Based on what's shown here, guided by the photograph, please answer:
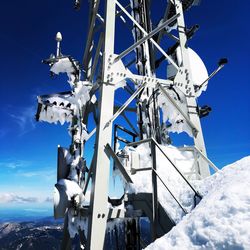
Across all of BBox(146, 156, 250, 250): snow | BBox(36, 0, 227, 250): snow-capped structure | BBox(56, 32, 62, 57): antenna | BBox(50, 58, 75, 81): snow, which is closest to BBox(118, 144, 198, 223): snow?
BBox(36, 0, 227, 250): snow-capped structure

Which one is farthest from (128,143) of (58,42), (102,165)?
(58,42)

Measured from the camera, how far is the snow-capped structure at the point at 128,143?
6238mm

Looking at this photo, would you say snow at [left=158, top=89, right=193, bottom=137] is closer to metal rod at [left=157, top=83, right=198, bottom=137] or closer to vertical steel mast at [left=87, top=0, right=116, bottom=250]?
metal rod at [left=157, top=83, right=198, bottom=137]

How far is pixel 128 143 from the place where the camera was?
26.5ft

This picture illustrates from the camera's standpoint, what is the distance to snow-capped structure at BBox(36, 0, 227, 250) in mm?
6238

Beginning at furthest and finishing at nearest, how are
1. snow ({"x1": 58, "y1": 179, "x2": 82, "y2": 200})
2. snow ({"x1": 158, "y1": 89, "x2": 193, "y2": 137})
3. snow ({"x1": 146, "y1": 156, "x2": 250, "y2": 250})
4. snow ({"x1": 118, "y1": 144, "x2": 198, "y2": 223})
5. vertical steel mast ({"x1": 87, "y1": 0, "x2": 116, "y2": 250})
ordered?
1. snow ({"x1": 158, "y1": 89, "x2": 193, "y2": 137})
2. snow ({"x1": 58, "y1": 179, "x2": 82, "y2": 200})
3. vertical steel mast ({"x1": 87, "y1": 0, "x2": 116, "y2": 250})
4. snow ({"x1": 118, "y1": 144, "x2": 198, "y2": 223})
5. snow ({"x1": 146, "y1": 156, "x2": 250, "y2": 250})

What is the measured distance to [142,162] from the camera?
823 cm

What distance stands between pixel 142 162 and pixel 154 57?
5407 mm

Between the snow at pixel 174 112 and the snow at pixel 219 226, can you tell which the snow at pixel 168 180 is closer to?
the snow at pixel 174 112

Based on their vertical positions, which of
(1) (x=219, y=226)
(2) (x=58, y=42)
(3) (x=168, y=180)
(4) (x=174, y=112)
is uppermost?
(2) (x=58, y=42)

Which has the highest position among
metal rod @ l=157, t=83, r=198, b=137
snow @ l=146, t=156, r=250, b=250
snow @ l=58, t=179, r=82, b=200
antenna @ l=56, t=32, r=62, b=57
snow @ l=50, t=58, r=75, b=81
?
antenna @ l=56, t=32, r=62, b=57

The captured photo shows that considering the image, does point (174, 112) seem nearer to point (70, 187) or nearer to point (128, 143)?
point (128, 143)

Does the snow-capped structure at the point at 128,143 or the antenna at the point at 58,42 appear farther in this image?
the antenna at the point at 58,42

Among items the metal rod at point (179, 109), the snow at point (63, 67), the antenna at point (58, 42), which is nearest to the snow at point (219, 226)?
the metal rod at point (179, 109)
